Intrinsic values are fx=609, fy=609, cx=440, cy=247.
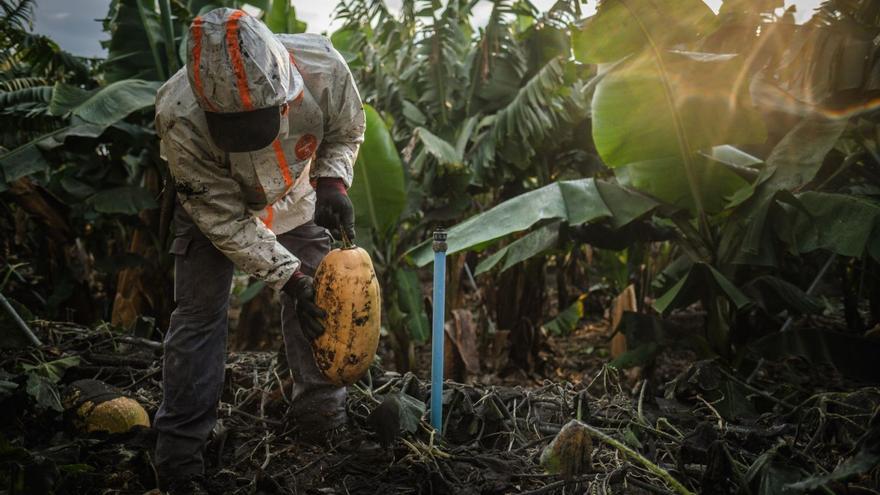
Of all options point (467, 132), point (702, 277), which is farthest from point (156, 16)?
point (702, 277)

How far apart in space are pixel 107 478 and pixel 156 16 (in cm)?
411

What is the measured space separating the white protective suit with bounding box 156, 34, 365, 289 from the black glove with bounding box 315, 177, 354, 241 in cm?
7

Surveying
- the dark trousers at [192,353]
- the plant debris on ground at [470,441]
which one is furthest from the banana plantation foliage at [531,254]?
the dark trousers at [192,353]

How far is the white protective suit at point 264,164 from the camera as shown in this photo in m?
2.06

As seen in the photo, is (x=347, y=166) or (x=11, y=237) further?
(x=11, y=237)

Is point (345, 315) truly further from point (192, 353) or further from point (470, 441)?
point (470, 441)

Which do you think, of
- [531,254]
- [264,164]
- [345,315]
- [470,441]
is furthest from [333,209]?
[531,254]

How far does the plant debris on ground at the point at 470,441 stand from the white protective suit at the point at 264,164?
77 cm

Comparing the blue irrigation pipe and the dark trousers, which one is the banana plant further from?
the dark trousers

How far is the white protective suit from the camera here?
2057 mm

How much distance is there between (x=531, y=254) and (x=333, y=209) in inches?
60.5

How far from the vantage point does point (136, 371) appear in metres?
3.20

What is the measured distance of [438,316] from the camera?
2336 mm

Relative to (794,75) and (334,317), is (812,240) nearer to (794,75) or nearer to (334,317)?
(794,75)
